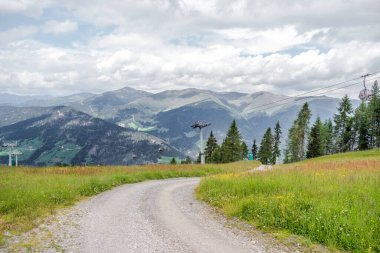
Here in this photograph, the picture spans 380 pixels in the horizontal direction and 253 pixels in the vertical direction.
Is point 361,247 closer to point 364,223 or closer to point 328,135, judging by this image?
point 364,223

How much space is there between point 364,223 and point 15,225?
12038 mm

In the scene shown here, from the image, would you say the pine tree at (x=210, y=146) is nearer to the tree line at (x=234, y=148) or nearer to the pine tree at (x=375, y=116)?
the tree line at (x=234, y=148)

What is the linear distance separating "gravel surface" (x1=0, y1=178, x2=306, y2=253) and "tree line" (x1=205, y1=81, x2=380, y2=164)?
251 feet

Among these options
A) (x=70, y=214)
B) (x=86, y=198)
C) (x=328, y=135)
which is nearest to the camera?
(x=70, y=214)

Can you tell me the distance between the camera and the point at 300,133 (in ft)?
291

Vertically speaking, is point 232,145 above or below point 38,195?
above

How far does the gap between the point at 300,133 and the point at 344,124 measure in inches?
541

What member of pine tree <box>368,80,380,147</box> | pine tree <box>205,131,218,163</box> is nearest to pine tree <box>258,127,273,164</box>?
pine tree <box>205,131,218,163</box>

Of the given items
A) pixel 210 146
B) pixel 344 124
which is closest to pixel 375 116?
pixel 344 124

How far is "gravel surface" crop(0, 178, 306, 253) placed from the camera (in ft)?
32.8

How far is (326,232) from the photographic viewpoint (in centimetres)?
1021

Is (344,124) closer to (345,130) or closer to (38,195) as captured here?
(345,130)

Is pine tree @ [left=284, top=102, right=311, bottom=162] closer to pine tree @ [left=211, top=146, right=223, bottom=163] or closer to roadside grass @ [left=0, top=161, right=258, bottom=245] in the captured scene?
pine tree @ [left=211, top=146, right=223, bottom=163]

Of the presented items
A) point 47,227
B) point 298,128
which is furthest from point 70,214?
point 298,128
